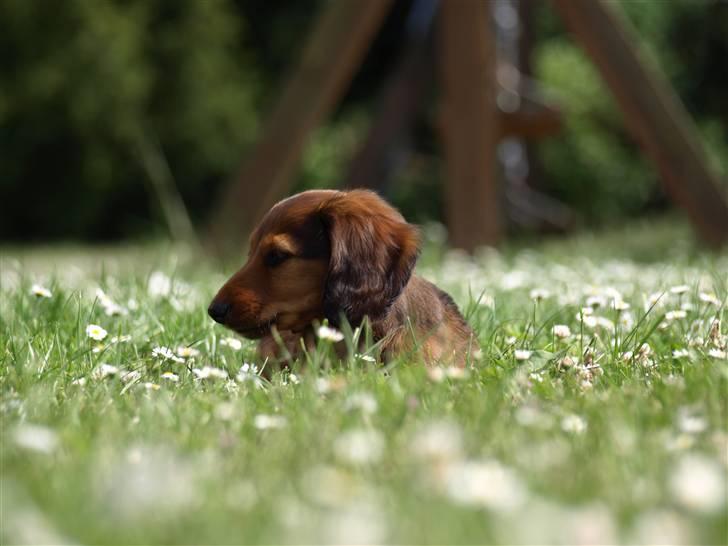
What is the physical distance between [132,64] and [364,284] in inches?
471

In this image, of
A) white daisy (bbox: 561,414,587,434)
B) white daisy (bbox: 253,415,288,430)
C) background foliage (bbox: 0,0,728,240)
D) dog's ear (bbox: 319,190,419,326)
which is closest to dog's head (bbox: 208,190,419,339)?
dog's ear (bbox: 319,190,419,326)

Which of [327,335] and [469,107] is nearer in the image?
[327,335]

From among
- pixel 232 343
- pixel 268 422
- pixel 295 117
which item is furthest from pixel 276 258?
pixel 295 117

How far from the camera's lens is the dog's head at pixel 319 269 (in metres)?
3.20

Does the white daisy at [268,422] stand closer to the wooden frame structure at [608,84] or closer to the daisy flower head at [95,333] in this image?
the daisy flower head at [95,333]

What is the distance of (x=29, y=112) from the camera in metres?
14.0

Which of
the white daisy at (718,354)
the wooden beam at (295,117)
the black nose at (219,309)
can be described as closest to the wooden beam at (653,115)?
the wooden beam at (295,117)

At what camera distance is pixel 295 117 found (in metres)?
7.10

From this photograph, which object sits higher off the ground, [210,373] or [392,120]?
[210,373]

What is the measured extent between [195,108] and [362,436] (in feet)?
43.2

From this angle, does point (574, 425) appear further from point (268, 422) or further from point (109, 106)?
point (109, 106)

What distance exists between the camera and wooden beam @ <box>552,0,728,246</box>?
7.02 m

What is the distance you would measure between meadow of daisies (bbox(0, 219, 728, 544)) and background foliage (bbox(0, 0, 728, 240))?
1027 centimetres

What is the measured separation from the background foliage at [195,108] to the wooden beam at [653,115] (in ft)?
21.5
